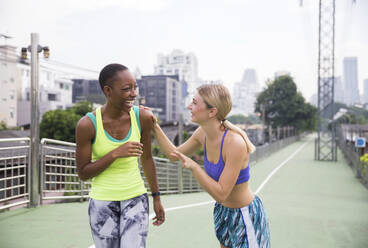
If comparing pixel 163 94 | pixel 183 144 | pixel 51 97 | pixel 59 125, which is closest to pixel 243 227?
pixel 183 144

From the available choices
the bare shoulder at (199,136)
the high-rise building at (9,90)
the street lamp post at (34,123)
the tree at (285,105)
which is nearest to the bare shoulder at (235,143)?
the bare shoulder at (199,136)

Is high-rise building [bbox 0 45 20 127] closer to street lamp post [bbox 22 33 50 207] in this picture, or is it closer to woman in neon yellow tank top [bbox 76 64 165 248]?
street lamp post [bbox 22 33 50 207]

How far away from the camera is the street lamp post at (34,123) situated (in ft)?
18.7

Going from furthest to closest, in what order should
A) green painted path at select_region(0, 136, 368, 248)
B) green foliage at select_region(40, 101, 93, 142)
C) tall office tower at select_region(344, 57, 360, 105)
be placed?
tall office tower at select_region(344, 57, 360, 105)
green foliage at select_region(40, 101, 93, 142)
green painted path at select_region(0, 136, 368, 248)

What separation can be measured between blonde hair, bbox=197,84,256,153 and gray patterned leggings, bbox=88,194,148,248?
0.70 m

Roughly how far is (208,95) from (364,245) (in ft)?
12.0

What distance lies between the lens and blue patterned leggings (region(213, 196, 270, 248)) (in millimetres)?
2129

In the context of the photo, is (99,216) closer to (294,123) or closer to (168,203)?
(168,203)

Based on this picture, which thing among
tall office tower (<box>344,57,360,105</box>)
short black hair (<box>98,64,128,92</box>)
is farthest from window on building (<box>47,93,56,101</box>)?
tall office tower (<box>344,57,360,105</box>)

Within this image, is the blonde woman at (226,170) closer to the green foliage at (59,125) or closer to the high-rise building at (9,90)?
the green foliage at (59,125)

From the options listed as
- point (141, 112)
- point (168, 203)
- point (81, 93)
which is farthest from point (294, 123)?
point (141, 112)

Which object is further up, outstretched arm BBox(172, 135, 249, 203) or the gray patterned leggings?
outstretched arm BBox(172, 135, 249, 203)

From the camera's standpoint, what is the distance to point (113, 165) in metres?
2.01

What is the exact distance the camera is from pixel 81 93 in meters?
73.7
